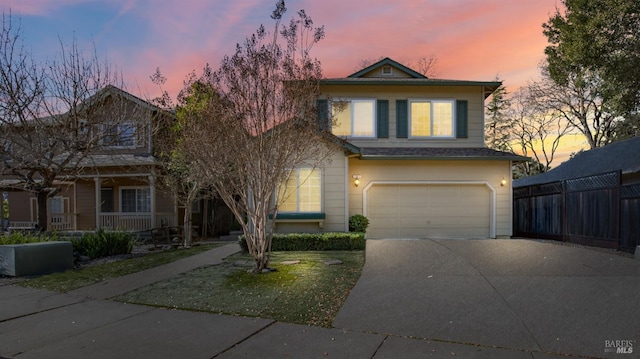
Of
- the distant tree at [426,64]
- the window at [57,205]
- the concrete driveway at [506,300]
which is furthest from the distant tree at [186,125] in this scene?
the distant tree at [426,64]

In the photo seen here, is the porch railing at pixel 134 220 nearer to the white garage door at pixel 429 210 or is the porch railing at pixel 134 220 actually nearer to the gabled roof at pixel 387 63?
the white garage door at pixel 429 210

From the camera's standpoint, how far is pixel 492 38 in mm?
14500

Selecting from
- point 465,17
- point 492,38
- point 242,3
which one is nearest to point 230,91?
point 242,3

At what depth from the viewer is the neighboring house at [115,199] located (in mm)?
17375

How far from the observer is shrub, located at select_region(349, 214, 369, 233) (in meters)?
13.9

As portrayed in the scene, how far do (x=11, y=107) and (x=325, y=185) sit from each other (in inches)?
358

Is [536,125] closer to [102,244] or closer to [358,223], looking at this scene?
[358,223]

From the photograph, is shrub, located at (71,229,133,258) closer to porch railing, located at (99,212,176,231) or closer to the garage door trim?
porch railing, located at (99,212,176,231)

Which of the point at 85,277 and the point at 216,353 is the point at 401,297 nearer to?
the point at 216,353

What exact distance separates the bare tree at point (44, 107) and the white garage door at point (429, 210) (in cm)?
930

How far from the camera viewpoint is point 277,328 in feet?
17.3

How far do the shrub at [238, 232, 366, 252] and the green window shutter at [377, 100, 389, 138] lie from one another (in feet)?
16.6

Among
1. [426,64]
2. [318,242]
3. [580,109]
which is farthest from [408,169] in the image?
[580,109]

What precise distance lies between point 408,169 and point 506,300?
29.8 ft
